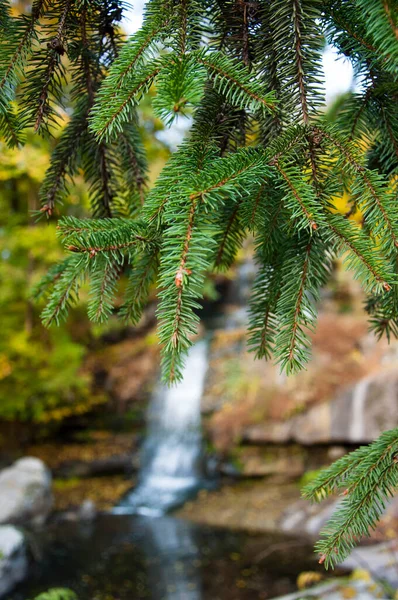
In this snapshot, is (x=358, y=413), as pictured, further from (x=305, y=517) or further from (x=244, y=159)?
(x=244, y=159)

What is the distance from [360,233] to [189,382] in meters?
11.2

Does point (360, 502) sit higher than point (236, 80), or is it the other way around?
point (236, 80)

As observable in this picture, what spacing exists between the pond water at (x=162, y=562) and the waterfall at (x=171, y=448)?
1.18 meters

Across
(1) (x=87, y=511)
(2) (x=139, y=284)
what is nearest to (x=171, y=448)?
(1) (x=87, y=511)

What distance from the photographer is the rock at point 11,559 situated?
5387 millimetres

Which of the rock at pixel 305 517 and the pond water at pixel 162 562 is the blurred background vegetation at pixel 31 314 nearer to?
the pond water at pixel 162 562

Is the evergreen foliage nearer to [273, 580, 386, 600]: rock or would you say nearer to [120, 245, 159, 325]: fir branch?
[120, 245, 159, 325]: fir branch

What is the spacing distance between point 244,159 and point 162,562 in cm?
661

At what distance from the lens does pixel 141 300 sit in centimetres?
164

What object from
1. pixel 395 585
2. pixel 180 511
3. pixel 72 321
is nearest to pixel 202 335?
pixel 72 321

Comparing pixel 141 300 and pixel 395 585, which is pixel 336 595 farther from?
pixel 141 300

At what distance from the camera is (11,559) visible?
5.54 m

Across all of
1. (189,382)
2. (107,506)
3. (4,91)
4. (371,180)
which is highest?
(4,91)

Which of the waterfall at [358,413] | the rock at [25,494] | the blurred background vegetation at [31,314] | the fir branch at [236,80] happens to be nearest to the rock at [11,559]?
the rock at [25,494]
